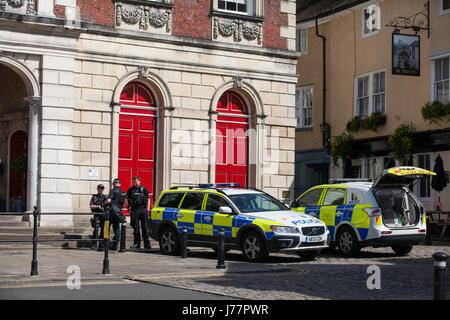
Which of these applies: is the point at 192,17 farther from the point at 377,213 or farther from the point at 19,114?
the point at 377,213

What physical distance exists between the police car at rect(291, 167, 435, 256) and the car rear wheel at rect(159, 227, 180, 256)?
3.56 metres

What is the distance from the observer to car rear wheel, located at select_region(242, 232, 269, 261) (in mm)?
17031

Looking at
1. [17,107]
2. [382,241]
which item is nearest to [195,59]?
[17,107]

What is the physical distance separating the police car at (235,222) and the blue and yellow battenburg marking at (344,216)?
1303mm

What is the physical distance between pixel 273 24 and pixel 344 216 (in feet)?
29.2

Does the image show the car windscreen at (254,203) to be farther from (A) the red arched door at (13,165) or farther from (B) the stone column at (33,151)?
(A) the red arched door at (13,165)

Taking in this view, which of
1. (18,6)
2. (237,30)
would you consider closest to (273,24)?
(237,30)

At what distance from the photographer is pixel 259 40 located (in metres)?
25.5

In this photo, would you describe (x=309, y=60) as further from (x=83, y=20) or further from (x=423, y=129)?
(x=83, y=20)

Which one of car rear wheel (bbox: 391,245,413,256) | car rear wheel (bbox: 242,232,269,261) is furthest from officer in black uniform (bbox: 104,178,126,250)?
car rear wheel (bbox: 391,245,413,256)

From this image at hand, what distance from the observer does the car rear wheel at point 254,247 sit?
55.9ft

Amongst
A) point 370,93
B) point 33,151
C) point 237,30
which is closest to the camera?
point 33,151

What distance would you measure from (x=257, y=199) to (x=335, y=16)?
18.5 meters

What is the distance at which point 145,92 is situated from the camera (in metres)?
24.0
